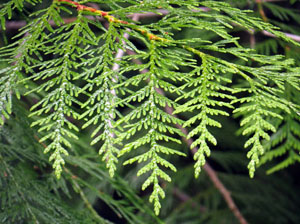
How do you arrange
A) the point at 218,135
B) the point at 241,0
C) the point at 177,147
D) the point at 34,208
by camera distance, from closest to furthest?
the point at 34,208
the point at 241,0
the point at 177,147
the point at 218,135

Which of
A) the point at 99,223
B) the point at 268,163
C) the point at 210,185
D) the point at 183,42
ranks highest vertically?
the point at 183,42

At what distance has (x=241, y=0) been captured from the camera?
1.46 metres

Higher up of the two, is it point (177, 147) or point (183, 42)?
point (183, 42)

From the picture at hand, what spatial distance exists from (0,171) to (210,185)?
6.79ft

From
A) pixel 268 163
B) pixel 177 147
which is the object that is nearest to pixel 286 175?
pixel 268 163

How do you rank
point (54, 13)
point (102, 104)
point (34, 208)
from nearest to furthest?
1. point (102, 104)
2. point (54, 13)
3. point (34, 208)

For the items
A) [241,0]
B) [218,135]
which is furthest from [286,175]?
[241,0]

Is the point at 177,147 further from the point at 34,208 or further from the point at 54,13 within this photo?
the point at 54,13

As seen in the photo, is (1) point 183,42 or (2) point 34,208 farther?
(2) point 34,208

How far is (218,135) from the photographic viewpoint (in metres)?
2.61

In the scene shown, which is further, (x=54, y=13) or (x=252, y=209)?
(x=252, y=209)

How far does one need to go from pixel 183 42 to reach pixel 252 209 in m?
2.04

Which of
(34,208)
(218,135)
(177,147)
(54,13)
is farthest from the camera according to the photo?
(218,135)

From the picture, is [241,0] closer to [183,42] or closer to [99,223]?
[183,42]
